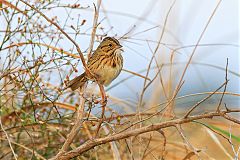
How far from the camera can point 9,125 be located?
12.1 ft

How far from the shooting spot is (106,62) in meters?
3.00

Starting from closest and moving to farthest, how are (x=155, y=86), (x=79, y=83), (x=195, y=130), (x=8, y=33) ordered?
(x=79, y=83)
(x=8, y=33)
(x=155, y=86)
(x=195, y=130)

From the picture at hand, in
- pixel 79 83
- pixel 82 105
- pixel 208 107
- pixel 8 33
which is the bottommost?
pixel 82 105

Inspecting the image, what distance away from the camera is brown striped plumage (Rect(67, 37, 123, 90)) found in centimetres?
293

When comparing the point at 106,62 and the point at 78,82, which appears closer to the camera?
the point at 78,82

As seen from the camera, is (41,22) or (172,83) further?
(172,83)

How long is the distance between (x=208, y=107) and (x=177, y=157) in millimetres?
450

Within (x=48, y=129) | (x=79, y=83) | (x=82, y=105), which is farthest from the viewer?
(x=48, y=129)

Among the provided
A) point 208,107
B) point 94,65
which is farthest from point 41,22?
point 208,107

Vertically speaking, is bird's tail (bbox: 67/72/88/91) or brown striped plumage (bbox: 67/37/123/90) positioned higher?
brown striped plumage (bbox: 67/37/123/90)

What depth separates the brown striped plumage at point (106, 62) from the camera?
293 centimetres

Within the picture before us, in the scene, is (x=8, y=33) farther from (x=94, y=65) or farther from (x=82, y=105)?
(x=82, y=105)

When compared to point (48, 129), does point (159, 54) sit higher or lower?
higher

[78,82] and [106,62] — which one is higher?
[106,62]
